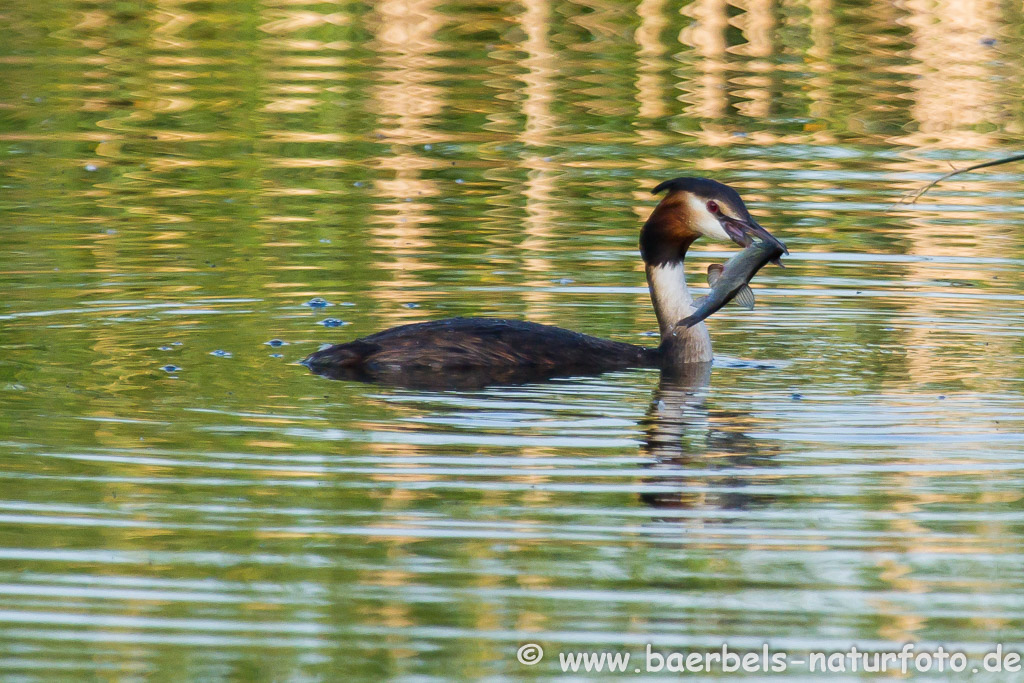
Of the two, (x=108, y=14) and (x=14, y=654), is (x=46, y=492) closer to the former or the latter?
(x=14, y=654)

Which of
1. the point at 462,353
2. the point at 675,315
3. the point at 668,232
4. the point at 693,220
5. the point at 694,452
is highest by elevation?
the point at 693,220

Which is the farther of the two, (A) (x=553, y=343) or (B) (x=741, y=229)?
(B) (x=741, y=229)

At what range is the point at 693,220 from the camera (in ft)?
33.3

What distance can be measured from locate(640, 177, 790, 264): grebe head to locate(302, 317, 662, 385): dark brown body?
0.91 meters

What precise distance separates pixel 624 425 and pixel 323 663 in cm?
330

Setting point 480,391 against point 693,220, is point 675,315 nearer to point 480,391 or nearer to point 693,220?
point 693,220

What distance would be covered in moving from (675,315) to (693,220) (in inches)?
21.2

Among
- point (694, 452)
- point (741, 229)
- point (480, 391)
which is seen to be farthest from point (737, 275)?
point (694, 452)

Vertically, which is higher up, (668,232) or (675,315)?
(668,232)

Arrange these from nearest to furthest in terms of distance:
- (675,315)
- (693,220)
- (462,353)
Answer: (462,353) → (693,220) → (675,315)

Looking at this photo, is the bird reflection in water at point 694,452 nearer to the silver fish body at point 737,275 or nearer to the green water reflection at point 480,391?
the green water reflection at point 480,391

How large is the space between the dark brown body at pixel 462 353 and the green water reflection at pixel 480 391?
27 cm

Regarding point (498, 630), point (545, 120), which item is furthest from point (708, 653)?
point (545, 120)

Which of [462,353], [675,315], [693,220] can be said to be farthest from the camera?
[675,315]
